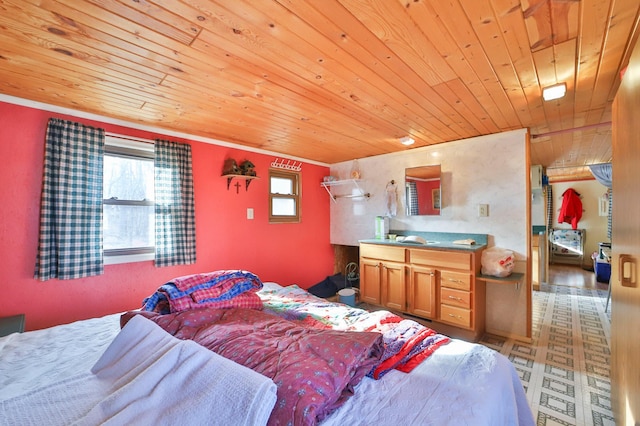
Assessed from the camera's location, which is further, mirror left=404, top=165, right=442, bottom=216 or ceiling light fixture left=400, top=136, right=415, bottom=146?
mirror left=404, top=165, right=442, bottom=216

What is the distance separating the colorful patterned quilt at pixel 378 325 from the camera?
1201mm

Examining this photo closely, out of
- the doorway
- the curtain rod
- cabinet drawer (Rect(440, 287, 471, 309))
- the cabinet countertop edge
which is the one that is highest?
the curtain rod

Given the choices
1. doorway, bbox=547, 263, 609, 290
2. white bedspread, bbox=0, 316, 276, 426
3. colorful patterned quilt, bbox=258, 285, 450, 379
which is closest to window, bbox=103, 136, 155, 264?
colorful patterned quilt, bbox=258, 285, 450, 379

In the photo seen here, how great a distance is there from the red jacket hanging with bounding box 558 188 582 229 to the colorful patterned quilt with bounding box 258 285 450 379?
6.88 metres

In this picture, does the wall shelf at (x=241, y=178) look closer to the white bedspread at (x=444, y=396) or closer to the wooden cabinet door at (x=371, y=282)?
the wooden cabinet door at (x=371, y=282)

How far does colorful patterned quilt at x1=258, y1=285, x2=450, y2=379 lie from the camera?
3.94 feet

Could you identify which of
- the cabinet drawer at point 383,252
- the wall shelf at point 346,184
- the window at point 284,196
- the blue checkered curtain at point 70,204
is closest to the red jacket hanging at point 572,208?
the wall shelf at point 346,184

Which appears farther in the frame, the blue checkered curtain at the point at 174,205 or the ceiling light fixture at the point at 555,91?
the blue checkered curtain at the point at 174,205

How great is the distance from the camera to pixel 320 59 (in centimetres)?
153

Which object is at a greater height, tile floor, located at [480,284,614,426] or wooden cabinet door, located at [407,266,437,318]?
wooden cabinet door, located at [407,266,437,318]


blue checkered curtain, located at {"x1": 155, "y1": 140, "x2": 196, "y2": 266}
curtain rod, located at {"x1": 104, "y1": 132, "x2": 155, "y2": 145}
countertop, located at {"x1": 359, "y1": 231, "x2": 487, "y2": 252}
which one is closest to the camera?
curtain rod, located at {"x1": 104, "y1": 132, "x2": 155, "y2": 145}

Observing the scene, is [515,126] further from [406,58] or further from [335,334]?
[335,334]

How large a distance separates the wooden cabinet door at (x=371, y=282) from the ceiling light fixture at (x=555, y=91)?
2.18m

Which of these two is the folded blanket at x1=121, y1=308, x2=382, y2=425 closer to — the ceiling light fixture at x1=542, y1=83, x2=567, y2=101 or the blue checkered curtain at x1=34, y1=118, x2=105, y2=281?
the blue checkered curtain at x1=34, y1=118, x2=105, y2=281
